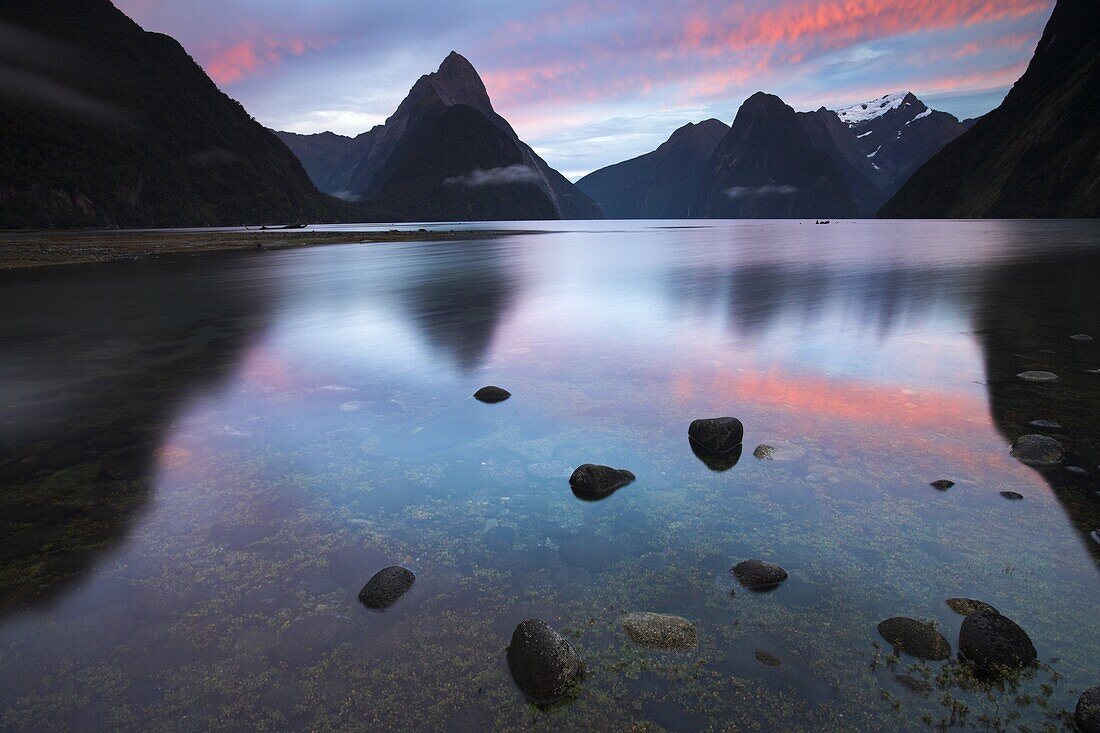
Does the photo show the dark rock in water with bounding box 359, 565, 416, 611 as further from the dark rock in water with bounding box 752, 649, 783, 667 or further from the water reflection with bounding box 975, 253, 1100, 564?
the water reflection with bounding box 975, 253, 1100, 564

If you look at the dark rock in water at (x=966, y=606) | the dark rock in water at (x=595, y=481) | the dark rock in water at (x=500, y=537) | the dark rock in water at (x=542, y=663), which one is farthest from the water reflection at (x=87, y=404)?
the dark rock in water at (x=966, y=606)

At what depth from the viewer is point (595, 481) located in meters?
9.87

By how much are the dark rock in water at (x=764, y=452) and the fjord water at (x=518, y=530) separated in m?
0.29

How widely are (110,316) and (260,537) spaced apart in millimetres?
28948

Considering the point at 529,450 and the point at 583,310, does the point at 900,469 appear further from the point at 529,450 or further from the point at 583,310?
the point at 583,310

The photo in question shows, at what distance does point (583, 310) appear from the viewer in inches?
1325

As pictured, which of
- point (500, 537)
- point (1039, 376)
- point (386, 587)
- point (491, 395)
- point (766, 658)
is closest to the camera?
point (766, 658)

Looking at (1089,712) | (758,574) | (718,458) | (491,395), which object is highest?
(1089,712)

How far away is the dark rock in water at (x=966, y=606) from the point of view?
6322mm

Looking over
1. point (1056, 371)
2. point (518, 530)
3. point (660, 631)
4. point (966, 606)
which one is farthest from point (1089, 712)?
point (1056, 371)

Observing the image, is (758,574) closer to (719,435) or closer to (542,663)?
(542,663)

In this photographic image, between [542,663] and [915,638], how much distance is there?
167 inches

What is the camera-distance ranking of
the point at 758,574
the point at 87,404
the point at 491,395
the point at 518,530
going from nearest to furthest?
the point at 758,574
the point at 518,530
the point at 87,404
the point at 491,395

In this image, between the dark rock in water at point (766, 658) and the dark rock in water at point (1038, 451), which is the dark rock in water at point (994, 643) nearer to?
the dark rock in water at point (766, 658)
